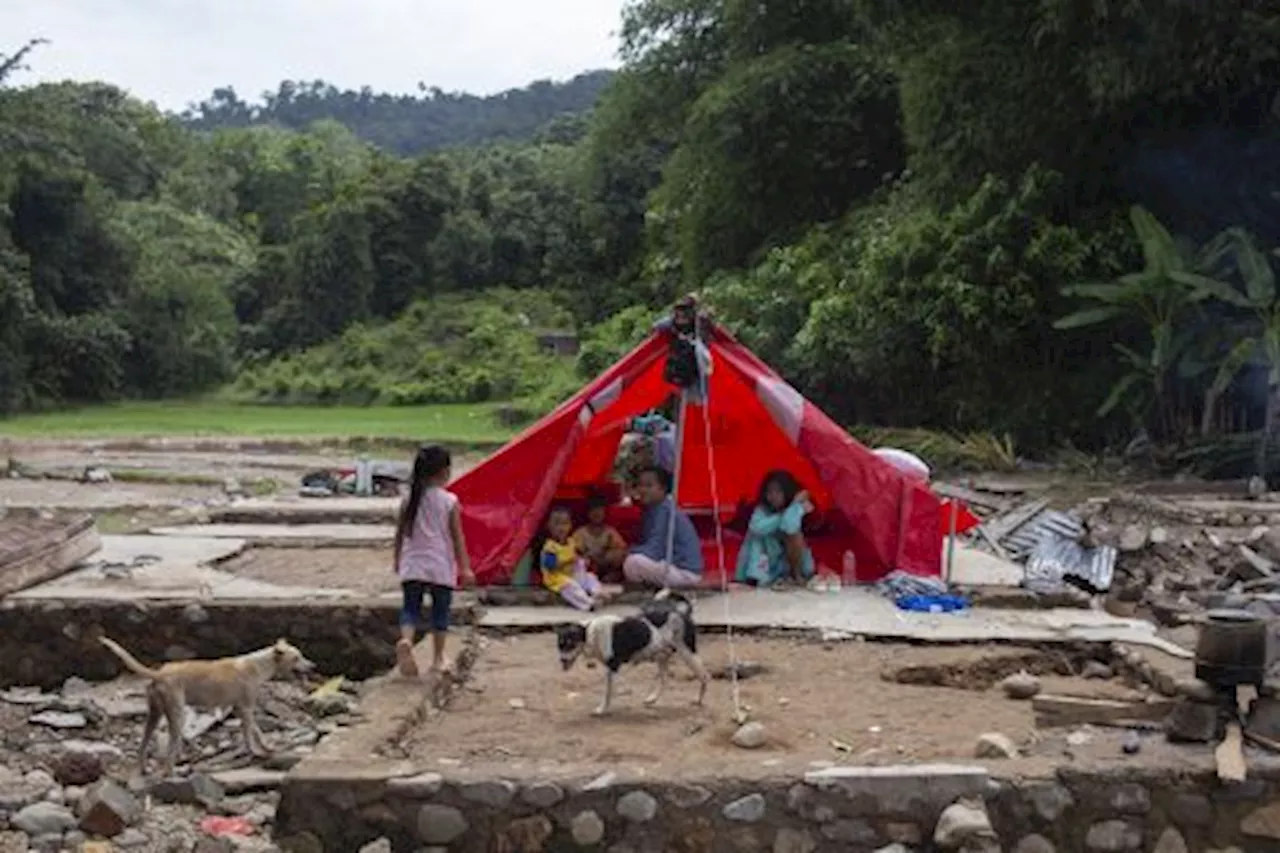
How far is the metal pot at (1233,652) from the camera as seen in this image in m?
6.26

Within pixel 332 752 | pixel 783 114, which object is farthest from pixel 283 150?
pixel 332 752

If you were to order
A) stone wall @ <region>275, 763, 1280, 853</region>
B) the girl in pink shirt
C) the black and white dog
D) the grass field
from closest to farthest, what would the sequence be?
1. stone wall @ <region>275, 763, 1280, 853</region>
2. the black and white dog
3. the girl in pink shirt
4. the grass field

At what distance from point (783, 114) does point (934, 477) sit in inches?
384

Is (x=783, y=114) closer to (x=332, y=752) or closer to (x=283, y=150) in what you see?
(x=332, y=752)

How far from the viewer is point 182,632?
31.3 feet

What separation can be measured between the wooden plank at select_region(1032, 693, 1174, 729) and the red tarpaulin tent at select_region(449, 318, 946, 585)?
10.3ft

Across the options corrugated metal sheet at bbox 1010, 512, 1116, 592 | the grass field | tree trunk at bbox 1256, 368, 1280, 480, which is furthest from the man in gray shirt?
the grass field

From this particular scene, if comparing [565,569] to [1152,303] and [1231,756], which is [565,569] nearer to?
[1231,756]

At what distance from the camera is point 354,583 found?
10.6 metres

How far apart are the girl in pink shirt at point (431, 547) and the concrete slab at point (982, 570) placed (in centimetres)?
368

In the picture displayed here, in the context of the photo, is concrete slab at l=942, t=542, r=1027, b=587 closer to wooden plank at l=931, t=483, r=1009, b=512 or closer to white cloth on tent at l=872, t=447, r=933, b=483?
white cloth on tent at l=872, t=447, r=933, b=483

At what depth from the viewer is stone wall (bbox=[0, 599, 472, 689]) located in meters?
9.49

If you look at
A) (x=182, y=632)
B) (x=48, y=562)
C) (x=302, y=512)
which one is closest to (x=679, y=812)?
(x=182, y=632)

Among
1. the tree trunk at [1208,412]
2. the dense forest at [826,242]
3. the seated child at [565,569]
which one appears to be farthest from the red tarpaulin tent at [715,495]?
the tree trunk at [1208,412]
